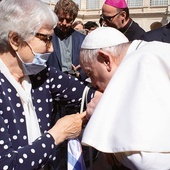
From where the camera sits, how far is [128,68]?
155cm

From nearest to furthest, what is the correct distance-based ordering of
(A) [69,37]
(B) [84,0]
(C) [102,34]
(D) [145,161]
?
(D) [145,161] < (C) [102,34] < (A) [69,37] < (B) [84,0]

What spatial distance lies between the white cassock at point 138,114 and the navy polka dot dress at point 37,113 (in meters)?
0.40

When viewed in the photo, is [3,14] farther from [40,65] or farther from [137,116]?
[137,116]

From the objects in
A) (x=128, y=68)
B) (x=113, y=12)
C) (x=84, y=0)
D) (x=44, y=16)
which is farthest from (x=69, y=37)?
(x=84, y=0)

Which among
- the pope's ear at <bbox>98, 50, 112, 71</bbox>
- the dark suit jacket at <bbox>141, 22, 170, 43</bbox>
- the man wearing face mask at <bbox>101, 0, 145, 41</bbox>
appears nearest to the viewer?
the pope's ear at <bbox>98, 50, 112, 71</bbox>

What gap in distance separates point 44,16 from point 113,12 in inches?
87.5

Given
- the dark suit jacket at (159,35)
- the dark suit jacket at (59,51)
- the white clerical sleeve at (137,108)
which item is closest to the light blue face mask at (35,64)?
the white clerical sleeve at (137,108)

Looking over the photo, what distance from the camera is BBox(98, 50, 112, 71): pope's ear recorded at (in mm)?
1728

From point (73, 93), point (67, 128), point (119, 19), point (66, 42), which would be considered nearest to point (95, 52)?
point (67, 128)

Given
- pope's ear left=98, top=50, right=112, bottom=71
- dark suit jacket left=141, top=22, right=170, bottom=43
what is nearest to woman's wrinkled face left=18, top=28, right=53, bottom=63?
pope's ear left=98, top=50, right=112, bottom=71

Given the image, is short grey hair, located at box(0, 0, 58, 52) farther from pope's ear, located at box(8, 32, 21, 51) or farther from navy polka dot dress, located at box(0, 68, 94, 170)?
navy polka dot dress, located at box(0, 68, 94, 170)

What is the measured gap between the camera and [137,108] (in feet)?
4.83

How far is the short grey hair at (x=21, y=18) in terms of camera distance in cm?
194

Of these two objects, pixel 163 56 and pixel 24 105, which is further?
pixel 24 105
